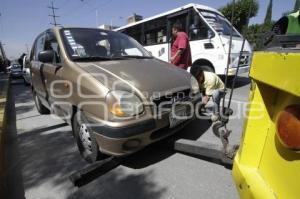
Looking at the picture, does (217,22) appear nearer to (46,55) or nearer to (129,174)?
Answer: (46,55)

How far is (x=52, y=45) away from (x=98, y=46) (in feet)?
2.55

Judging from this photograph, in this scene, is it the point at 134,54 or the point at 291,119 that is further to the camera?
the point at 134,54

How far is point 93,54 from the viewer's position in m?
3.15

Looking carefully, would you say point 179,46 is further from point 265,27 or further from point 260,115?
point 260,115

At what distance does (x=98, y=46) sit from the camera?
3.36 metres

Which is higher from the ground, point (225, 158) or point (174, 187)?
point (225, 158)

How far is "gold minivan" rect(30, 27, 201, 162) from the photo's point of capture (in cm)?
231

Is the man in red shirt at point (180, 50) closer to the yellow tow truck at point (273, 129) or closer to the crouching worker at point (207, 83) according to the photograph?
the crouching worker at point (207, 83)

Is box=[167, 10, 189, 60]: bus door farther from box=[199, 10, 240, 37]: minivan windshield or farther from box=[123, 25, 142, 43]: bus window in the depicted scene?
box=[123, 25, 142, 43]: bus window

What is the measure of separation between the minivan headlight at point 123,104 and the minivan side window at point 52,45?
135cm

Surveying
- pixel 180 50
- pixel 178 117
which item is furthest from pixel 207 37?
pixel 178 117

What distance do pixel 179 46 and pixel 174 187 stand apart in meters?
3.17

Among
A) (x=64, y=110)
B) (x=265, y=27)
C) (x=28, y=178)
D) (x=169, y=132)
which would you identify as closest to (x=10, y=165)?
(x=28, y=178)

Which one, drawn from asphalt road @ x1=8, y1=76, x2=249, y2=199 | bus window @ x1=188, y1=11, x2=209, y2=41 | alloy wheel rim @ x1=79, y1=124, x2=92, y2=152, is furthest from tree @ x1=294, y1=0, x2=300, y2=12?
bus window @ x1=188, y1=11, x2=209, y2=41
